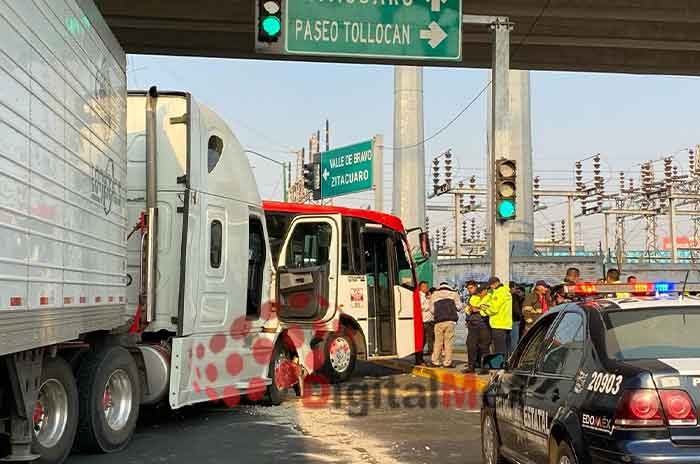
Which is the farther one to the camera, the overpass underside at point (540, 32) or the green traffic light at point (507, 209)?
the overpass underside at point (540, 32)

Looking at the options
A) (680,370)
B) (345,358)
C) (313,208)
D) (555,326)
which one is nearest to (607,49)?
(313,208)

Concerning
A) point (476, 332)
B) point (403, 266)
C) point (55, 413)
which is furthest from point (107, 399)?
point (403, 266)

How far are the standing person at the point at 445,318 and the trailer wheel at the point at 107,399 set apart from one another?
28.1ft

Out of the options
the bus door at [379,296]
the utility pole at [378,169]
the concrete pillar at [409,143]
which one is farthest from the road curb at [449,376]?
the concrete pillar at [409,143]

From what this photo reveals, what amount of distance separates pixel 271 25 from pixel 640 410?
9471mm

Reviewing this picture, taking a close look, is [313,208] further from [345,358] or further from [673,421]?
[673,421]

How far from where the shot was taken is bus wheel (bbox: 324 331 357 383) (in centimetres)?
1539

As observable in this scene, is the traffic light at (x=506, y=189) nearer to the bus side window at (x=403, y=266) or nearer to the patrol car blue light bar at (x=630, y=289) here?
the bus side window at (x=403, y=266)

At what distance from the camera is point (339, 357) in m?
15.6

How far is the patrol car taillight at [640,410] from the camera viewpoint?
4.73 meters

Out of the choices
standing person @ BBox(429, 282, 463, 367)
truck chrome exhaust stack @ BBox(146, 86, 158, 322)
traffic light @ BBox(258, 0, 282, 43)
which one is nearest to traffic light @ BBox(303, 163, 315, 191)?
standing person @ BBox(429, 282, 463, 367)

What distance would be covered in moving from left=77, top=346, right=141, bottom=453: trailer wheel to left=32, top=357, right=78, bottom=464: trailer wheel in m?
0.28

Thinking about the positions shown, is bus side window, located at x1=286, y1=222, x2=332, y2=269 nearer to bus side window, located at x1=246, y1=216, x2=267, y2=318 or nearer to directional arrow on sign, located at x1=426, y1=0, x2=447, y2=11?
bus side window, located at x1=246, y1=216, x2=267, y2=318

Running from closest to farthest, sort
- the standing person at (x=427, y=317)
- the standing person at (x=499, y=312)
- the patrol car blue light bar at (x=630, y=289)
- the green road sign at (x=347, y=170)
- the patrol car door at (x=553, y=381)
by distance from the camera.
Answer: the patrol car door at (x=553, y=381), the patrol car blue light bar at (x=630, y=289), the standing person at (x=499, y=312), the standing person at (x=427, y=317), the green road sign at (x=347, y=170)
